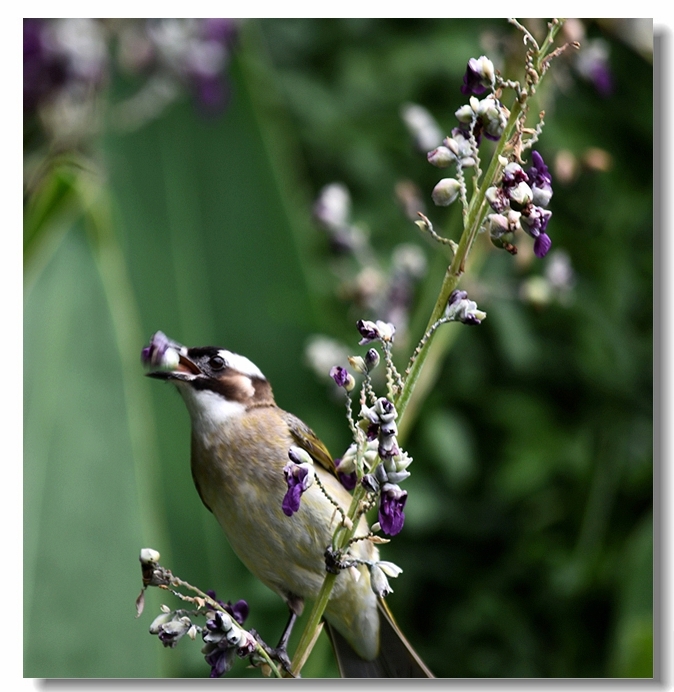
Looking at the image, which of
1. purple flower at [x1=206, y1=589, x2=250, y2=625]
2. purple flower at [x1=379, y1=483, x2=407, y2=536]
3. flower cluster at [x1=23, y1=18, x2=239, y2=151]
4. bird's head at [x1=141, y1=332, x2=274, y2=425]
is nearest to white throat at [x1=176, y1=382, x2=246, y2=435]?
bird's head at [x1=141, y1=332, x2=274, y2=425]

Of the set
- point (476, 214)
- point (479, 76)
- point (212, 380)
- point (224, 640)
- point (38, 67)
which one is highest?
point (38, 67)

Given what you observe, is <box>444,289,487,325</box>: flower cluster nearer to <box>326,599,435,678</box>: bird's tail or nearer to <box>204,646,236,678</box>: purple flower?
<box>204,646,236,678</box>: purple flower

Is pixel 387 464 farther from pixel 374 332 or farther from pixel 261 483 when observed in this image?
pixel 261 483

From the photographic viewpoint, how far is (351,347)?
1.46 m

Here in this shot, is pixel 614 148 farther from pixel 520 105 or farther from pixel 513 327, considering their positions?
pixel 520 105

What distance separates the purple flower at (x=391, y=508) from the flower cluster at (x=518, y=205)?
0.62 feet

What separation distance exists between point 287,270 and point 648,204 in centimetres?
56

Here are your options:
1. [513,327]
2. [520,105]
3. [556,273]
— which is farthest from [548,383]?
[520,105]

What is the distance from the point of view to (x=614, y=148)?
1.58 m

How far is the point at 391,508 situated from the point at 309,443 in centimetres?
32

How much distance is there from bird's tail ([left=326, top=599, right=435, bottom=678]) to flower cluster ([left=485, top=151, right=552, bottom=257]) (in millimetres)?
516

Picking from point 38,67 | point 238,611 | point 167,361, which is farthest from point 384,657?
point 38,67

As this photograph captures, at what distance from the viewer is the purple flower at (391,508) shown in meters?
0.65
